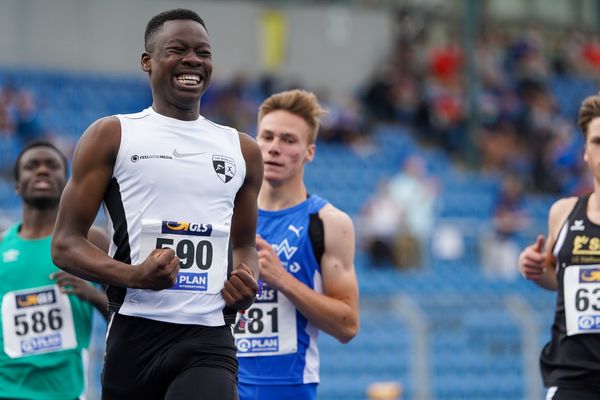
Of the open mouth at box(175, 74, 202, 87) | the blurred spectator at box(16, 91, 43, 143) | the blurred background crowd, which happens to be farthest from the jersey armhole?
the blurred spectator at box(16, 91, 43, 143)

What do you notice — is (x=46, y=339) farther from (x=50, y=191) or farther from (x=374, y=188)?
(x=374, y=188)

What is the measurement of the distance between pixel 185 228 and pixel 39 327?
228cm

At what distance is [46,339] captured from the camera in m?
6.41

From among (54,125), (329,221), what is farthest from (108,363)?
(54,125)

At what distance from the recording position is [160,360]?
4.41 m

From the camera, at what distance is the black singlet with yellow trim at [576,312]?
600cm

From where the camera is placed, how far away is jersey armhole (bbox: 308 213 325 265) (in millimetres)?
6145

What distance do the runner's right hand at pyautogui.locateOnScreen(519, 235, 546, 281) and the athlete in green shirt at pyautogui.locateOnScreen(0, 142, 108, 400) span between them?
228 centimetres

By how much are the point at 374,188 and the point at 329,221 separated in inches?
498

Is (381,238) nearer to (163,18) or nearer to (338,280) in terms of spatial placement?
(338,280)

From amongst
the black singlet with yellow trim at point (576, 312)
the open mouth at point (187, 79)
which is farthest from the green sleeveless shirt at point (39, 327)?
the black singlet with yellow trim at point (576, 312)

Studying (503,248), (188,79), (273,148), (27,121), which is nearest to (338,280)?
(273,148)

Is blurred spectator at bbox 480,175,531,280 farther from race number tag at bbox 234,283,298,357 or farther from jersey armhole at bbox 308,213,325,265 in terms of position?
race number tag at bbox 234,283,298,357

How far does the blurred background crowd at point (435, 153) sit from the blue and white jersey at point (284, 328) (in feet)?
17.3
